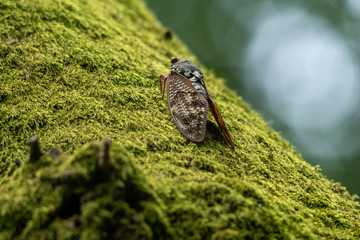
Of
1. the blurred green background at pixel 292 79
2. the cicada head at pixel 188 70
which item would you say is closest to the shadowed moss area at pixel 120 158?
the cicada head at pixel 188 70

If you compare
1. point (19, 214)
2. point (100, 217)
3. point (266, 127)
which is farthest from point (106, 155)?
point (266, 127)

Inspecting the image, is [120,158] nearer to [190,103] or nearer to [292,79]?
[190,103]

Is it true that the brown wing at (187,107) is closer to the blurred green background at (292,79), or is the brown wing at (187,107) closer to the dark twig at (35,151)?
the dark twig at (35,151)

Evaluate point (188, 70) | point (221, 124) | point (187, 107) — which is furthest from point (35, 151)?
A: point (188, 70)

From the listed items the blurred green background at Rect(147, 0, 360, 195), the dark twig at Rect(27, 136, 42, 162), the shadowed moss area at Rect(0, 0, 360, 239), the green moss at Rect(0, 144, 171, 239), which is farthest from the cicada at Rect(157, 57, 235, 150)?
the blurred green background at Rect(147, 0, 360, 195)

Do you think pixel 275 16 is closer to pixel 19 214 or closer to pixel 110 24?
pixel 110 24

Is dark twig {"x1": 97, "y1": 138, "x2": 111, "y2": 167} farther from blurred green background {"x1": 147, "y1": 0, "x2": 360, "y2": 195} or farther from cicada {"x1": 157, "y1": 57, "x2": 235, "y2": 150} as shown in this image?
blurred green background {"x1": 147, "y1": 0, "x2": 360, "y2": 195}

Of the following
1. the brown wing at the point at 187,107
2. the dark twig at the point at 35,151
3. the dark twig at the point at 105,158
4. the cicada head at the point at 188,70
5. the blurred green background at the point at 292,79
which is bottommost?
the dark twig at the point at 35,151
